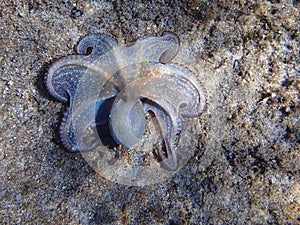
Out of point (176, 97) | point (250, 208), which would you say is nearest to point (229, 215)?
point (250, 208)

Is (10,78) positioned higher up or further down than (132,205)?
higher up

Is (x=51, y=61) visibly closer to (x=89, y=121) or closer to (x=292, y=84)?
(x=89, y=121)

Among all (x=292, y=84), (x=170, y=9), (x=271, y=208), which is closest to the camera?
(x=271, y=208)

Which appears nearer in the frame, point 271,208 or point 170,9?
point 271,208

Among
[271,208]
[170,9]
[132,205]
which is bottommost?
[271,208]
